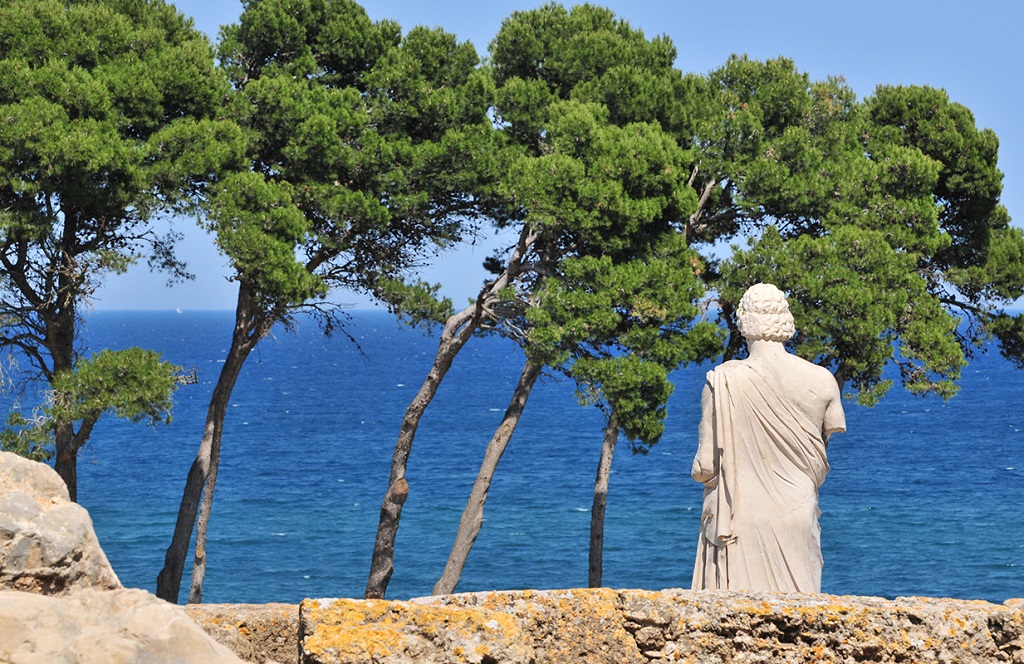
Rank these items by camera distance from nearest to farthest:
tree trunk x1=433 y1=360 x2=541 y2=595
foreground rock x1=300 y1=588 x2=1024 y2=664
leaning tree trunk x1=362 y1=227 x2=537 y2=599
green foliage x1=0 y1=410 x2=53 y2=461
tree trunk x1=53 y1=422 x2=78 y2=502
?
foreground rock x1=300 y1=588 x2=1024 y2=664
green foliage x1=0 y1=410 x2=53 y2=461
tree trunk x1=53 y1=422 x2=78 y2=502
leaning tree trunk x1=362 y1=227 x2=537 y2=599
tree trunk x1=433 y1=360 x2=541 y2=595

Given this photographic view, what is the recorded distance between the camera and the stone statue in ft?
19.4

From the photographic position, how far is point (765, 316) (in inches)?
244

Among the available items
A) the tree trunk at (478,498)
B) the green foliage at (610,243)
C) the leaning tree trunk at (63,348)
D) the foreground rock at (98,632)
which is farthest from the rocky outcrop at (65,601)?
the tree trunk at (478,498)

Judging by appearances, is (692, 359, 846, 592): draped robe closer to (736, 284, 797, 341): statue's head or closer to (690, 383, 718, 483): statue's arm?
(690, 383, 718, 483): statue's arm

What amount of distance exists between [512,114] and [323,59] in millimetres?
2936

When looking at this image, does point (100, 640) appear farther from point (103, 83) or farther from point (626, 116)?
point (626, 116)

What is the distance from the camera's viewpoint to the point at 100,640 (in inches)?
127

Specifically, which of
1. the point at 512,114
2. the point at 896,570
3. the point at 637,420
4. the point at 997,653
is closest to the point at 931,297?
the point at 637,420

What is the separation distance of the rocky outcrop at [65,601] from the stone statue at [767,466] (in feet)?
10.4

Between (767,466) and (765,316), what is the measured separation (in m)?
0.74

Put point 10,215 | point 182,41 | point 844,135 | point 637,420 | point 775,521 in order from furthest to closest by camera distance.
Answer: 1. point 844,135
2. point 182,41
3. point 637,420
4. point 10,215
5. point 775,521

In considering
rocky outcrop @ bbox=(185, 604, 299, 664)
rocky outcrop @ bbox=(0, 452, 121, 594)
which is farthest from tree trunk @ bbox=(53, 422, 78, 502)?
rocky outcrop @ bbox=(0, 452, 121, 594)

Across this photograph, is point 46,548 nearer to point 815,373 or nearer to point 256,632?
point 256,632

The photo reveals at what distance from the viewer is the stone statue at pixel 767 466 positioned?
593 cm
